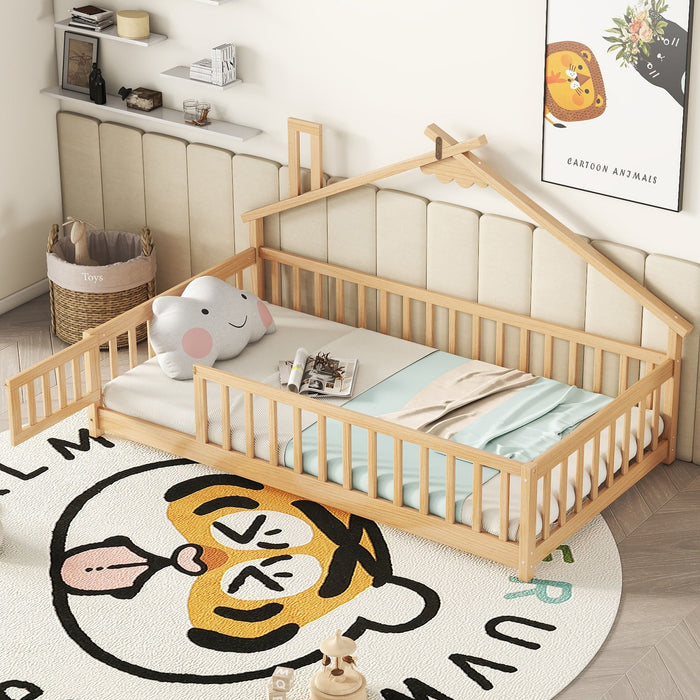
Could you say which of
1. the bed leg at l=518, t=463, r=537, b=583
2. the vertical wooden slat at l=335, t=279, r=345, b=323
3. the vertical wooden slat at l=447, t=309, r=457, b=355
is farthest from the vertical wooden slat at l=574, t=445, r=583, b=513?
the vertical wooden slat at l=335, t=279, r=345, b=323

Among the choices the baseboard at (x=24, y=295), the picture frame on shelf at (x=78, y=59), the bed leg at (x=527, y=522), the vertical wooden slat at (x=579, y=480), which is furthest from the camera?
the baseboard at (x=24, y=295)

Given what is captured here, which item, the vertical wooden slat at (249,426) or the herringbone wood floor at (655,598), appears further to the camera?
the vertical wooden slat at (249,426)

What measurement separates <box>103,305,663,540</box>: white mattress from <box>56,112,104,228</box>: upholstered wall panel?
982mm

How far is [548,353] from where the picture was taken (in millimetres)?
4324

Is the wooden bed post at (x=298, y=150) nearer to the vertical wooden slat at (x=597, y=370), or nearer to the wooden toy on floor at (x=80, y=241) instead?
the wooden toy on floor at (x=80, y=241)

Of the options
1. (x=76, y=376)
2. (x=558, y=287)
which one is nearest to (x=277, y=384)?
(x=76, y=376)

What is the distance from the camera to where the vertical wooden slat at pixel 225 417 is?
4.00 m

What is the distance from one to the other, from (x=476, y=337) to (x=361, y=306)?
0.50 m

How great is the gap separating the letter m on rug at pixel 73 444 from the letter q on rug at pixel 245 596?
0.11 m

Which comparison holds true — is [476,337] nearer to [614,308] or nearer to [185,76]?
[614,308]

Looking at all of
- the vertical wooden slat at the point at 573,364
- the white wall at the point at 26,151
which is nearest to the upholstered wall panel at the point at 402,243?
the vertical wooden slat at the point at 573,364

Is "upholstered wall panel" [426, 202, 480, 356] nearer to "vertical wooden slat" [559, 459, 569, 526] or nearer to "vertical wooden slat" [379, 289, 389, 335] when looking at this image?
"vertical wooden slat" [379, 289, 389, 335]

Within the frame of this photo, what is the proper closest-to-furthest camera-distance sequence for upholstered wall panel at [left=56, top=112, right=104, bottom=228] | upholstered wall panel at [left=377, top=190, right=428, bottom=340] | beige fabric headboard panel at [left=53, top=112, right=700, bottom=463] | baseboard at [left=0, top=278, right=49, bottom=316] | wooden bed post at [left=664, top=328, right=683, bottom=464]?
wooden bed post at [left=664, top=328, right=683, bottom=464], beige fabric headboard panel at [left=53, top=112, right=700, bottom=463], upholstered wall panel at [left=377, top=190, right=428, bottom=340], upholstered wall panel at [left=56, top=112, right=104, bottom=228], baseboard at [left=0, top=278, right=49, bottom=316]

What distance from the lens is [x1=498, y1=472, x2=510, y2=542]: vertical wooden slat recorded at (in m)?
3.53
